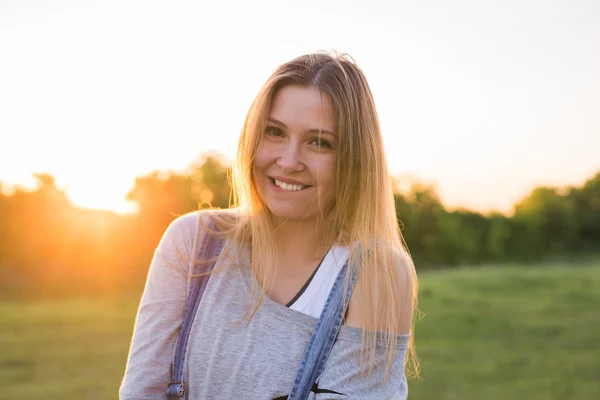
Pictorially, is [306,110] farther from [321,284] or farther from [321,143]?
[321,284]

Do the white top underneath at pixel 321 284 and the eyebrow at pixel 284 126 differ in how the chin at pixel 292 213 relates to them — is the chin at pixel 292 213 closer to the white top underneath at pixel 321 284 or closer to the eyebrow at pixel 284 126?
the white top underneath at pixel 321 284

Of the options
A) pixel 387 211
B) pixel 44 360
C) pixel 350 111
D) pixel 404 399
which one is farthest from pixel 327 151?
pixel 44 360

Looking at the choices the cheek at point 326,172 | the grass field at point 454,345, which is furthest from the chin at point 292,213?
the grass field at point 454,345

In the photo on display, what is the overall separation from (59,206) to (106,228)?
3.12 ft

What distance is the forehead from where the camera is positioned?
218 centimetres

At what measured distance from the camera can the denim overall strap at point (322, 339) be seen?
77.8 inches

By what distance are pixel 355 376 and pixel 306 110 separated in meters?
0.84

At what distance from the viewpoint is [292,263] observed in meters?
2.28

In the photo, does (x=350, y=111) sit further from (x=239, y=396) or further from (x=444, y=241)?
(x=444, y=241)

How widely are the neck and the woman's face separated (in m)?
0.07

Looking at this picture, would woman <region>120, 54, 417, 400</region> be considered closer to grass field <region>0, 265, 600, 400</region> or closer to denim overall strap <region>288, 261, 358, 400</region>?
denim overall strap <region>288, 261, 358, 400</region>

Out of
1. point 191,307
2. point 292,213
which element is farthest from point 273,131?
point 191,307

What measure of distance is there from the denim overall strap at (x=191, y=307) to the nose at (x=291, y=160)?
30 cm

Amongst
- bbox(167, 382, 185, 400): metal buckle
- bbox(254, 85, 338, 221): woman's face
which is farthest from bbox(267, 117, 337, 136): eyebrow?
bbox(167, 382, 185, 400): metal buckle
